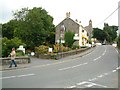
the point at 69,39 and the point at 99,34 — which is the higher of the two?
the point at 99,34

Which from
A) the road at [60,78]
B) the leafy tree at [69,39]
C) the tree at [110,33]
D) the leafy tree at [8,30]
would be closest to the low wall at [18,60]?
the road at [60,78]

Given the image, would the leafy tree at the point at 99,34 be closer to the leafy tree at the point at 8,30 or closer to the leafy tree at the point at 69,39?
the leafy tree at the point at 8,30

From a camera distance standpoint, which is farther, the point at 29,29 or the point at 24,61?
the point at 29,29

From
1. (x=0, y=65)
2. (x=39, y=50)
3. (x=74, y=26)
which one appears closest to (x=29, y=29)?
(x=39, y=50)

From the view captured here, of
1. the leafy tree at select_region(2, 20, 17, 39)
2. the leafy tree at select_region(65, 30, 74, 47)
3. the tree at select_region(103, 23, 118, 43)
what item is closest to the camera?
the leafy tree at select_region(65, 30, 74, 47)

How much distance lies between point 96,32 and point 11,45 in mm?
115164

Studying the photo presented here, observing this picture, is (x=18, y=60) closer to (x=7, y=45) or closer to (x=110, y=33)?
(x=7, y=45)

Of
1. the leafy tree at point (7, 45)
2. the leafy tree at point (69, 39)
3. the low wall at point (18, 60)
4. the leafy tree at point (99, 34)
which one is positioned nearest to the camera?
the low wall at point (18, 60)

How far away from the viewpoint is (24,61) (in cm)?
2989

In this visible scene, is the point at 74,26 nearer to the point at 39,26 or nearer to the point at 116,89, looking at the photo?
the point at 39,26

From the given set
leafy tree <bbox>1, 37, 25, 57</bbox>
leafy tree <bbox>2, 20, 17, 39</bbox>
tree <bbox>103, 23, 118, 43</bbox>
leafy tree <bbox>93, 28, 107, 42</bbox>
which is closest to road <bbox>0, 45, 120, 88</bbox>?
leafy tree <bbox>1, 37, 25, 57</bbox>

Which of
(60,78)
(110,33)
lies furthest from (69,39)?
(110,33)

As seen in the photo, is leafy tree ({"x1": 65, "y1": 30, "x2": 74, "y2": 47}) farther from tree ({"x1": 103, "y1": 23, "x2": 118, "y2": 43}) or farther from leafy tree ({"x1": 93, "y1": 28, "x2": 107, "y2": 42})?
tree ({"x1": 103, "y1": 23, "x2": 118, "y2": 43})

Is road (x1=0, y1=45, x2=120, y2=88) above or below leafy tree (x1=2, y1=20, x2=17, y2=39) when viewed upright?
below
